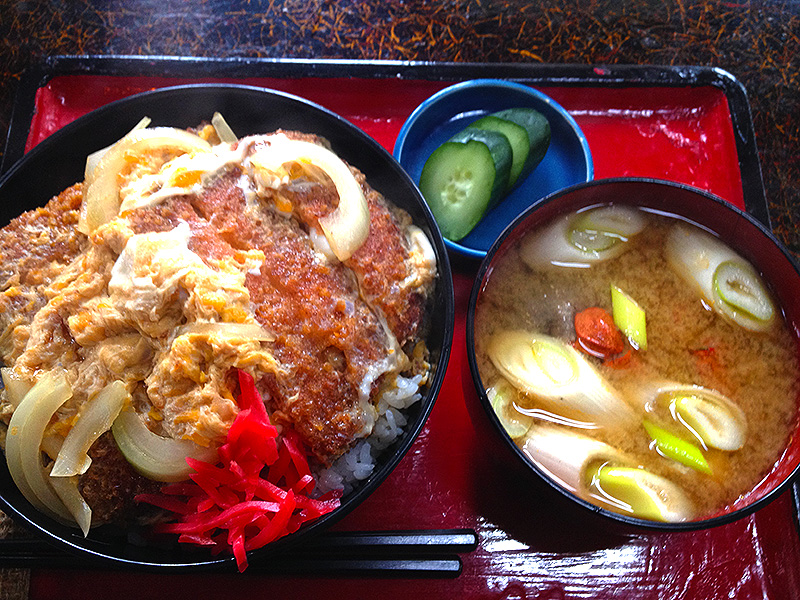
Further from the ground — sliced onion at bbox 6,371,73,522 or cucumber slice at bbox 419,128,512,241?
cucumber slice at bbox 419,128,512,241

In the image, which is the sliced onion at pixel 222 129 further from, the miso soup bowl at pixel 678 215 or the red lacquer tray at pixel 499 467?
the miso soup bowl at pixel 678 215

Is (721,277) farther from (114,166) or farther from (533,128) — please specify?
(114,166)

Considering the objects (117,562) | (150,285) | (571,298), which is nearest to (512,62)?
(571,298)

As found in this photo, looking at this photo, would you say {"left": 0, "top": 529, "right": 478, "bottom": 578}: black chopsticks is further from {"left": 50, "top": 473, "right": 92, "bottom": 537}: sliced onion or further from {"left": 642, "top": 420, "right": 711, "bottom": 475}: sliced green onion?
{"left": 642, "top": 420, "right": 711, "bottom": 475}: sliced green onion

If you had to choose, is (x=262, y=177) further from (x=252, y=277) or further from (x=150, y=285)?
Result: (x=150, y=285)

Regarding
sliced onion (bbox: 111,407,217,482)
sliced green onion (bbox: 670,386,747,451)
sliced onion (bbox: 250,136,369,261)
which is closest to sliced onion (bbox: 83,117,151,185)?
sliced onion (bbox: 250,136,369,261)

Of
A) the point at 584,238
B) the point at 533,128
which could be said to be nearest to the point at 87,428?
the point at 584,238
